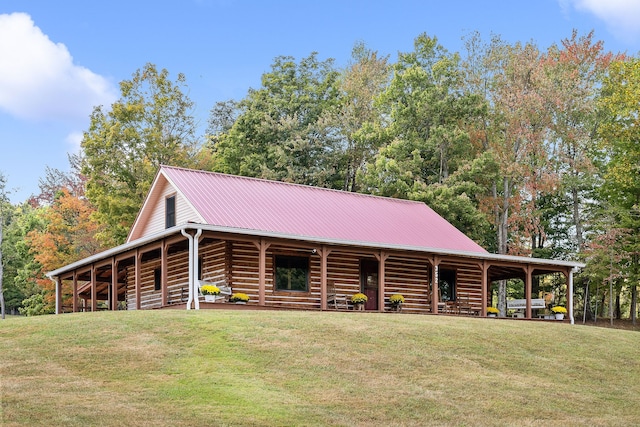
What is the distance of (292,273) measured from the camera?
31.2 m

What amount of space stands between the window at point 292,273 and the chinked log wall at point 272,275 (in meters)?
0.22

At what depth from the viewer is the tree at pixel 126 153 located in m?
44.5

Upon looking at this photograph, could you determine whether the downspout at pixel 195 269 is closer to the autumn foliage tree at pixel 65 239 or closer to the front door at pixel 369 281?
the front door at pixel 369 281

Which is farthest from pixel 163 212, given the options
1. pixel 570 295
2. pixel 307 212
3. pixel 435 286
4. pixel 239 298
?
pixel 570 295

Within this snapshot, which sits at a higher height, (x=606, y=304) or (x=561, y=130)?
(x=561, y=130)

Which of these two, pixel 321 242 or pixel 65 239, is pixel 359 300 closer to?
pixel 321 242

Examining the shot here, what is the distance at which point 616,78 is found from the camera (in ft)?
151

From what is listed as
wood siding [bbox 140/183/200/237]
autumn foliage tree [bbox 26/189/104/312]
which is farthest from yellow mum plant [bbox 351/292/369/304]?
autumn foliage tree [bbox 26/189/104/312]

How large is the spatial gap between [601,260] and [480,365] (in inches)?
1115

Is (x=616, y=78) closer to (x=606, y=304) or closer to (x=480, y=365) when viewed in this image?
(x=606, y=304)

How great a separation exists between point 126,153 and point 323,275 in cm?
1950

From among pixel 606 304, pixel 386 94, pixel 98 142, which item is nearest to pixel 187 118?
pixel 98 142

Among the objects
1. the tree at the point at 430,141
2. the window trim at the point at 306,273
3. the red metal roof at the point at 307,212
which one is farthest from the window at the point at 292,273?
the tree at the point at 430,141

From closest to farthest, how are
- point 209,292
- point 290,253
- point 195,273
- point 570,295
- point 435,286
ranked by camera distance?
point 195,273, point 209,292, point 290,253, point 435,286, point 570,295
